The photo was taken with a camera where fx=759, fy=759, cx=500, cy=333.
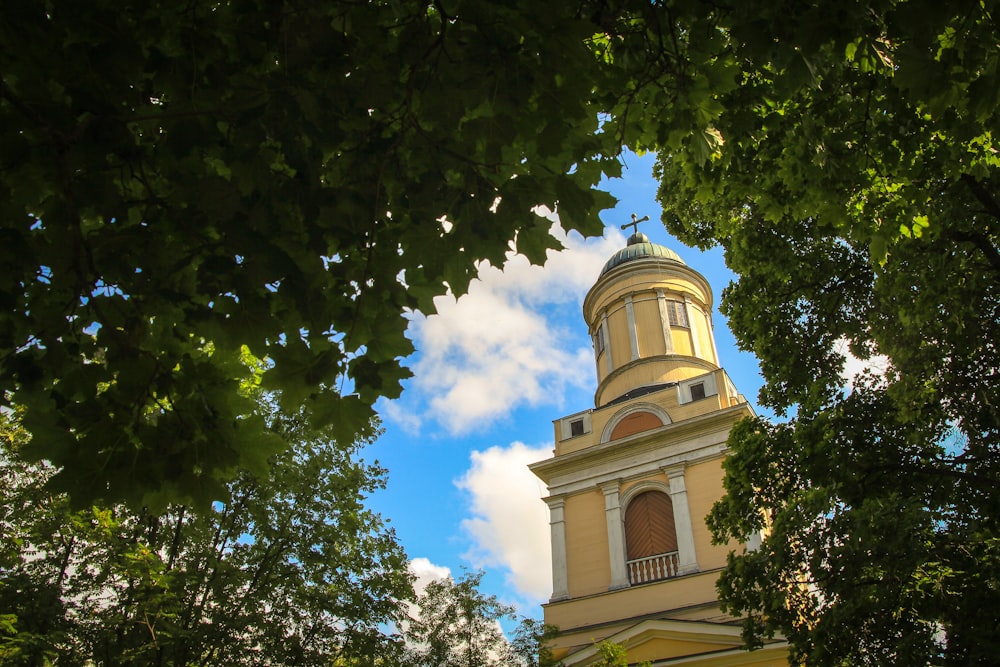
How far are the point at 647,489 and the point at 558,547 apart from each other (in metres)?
3.02

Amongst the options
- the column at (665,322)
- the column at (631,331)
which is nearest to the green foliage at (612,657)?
the column at (631,331)

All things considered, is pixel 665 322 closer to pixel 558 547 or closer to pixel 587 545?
pixel 587 545

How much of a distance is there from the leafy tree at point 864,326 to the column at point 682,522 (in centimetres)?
779

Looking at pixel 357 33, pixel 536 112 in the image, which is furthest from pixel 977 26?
pixel 357 33

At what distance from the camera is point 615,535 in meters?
20.6

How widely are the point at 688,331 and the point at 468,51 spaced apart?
23.0 meters

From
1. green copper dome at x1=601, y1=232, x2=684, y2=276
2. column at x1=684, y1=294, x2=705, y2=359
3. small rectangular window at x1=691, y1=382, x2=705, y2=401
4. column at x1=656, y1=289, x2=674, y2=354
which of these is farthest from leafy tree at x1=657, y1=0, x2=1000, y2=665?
green copper dome at x1=601, y1=232, x2=684, y2=276

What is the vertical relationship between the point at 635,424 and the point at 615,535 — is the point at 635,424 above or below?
above

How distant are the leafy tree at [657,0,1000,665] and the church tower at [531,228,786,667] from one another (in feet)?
24.0

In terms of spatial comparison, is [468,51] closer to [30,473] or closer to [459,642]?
[30,473]

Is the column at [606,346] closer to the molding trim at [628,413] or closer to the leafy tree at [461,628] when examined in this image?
the molding trim at [628,413]

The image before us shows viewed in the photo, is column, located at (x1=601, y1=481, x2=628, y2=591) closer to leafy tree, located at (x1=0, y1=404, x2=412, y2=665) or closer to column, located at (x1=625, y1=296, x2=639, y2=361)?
column, located at (x1=625, y1=296, x2=639, y2=361)

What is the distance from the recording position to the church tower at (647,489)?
59.4 ft

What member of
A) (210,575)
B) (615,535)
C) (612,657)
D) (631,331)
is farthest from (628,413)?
(210,575)
